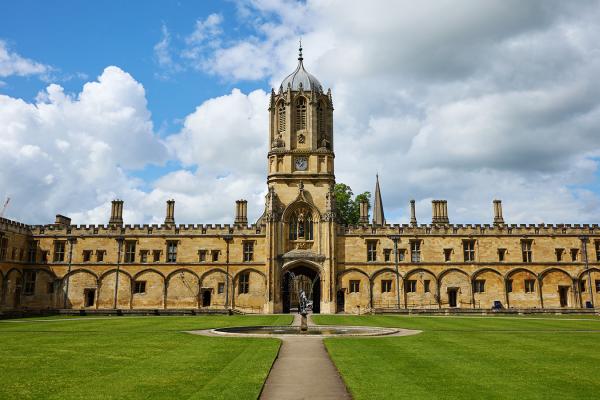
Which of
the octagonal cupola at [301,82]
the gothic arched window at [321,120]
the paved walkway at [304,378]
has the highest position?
the octagonal cupola at [301,82]

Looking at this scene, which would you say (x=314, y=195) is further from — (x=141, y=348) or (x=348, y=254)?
(x=141, y=348)

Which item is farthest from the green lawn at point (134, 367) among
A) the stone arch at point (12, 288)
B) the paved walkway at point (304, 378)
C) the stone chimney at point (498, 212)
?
the stone chimney at point (498, 212)

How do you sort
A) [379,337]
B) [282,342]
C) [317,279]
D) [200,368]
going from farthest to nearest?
[317,279]
[379,337]
[282,342]
[200,368]

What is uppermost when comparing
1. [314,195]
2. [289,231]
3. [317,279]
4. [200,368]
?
[314,195]

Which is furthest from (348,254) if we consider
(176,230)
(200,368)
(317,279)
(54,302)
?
(200,368)

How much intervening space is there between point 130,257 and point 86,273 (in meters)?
4.62

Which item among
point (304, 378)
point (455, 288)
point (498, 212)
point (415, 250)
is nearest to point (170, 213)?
point (415, 250)

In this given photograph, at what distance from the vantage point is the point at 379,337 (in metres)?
20.6

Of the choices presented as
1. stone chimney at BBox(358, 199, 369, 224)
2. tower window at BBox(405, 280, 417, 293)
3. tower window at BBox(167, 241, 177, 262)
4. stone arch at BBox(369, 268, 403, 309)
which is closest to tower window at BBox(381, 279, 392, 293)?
stone arch at BBox(369, 268, 403, 309)

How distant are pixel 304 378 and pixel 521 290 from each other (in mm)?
44451

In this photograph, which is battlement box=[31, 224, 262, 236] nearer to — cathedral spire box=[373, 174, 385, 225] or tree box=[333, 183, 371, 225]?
tree box=[333, 183, 371, 225]

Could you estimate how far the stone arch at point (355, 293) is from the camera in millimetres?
49106

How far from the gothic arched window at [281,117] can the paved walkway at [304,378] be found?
38985mm

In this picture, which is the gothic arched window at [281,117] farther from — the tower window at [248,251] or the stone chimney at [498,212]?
the stone chimney at [498,212]
